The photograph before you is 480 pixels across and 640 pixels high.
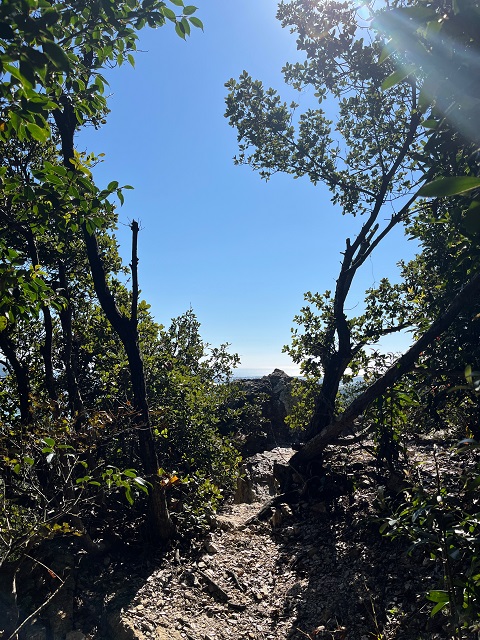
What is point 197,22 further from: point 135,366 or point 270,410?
point 270,410

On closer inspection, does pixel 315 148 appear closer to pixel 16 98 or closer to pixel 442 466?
pixel 442 466

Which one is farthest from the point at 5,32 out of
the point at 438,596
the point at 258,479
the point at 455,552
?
the point at 258,479

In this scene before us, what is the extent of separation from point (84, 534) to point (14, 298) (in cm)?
345

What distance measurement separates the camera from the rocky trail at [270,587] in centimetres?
418

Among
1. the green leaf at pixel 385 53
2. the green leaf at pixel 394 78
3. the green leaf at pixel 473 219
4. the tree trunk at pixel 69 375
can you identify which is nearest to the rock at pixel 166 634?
the tree trunk at pixel 69 375

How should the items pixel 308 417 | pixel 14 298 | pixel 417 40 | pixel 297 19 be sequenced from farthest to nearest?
pixel 308 417, pixel 297 19, pixel 14 298, pixel 417 40

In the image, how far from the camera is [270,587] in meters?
5.52

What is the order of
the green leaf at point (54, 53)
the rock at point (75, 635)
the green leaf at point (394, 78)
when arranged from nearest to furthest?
the green leaf at point (394, 78)
the green leaf at point (54, 53)
the rock at point (75, 635)

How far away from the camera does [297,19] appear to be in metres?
7.77

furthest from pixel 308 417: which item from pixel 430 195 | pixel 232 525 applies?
pixel 430 195

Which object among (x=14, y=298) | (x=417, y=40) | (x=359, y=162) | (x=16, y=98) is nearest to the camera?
Result: (x=417, y=40)

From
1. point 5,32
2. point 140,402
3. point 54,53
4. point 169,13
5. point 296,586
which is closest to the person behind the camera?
point 54,53

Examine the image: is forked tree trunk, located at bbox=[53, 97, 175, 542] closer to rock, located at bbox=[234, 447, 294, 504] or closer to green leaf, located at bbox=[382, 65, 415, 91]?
rock, located at bbox=[234, 447, 294, 504]

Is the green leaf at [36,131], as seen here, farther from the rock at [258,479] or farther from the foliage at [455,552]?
the rock at [258,479]
